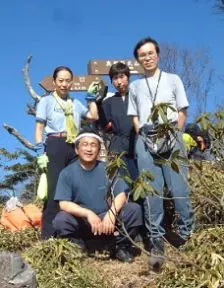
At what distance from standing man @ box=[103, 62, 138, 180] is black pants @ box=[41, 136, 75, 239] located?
1.40 ft

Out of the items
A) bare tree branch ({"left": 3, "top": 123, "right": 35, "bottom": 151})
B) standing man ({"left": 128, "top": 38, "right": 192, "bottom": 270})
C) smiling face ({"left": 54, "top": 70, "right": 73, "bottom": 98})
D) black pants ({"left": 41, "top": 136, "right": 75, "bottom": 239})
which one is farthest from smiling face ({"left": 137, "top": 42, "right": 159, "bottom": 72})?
bare tree branch ({"left": 3, "top": 123, "right": 35, "bottom": 151})

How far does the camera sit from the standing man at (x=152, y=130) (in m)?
4.23

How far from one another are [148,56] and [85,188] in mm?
1211

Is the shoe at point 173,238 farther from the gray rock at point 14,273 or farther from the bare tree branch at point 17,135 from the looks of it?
the bare tree branch at point 17,135

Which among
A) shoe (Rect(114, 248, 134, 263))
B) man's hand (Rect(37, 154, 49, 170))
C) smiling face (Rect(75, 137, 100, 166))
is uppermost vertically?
smiling face (Rect(75, 137, 100, 166))

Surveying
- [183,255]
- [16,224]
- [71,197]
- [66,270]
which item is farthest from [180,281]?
[16,224]

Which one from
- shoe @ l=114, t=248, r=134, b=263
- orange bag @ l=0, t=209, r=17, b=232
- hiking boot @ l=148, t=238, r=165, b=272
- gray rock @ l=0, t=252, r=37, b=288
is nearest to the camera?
gray rock @ l=0, t=252, r=37, b=288

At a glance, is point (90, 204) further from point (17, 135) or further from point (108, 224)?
point (17, 135)

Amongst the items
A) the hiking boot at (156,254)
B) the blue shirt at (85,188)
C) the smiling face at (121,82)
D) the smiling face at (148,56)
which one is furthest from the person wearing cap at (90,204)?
the smiling face at (148,56)

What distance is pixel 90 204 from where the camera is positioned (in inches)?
181

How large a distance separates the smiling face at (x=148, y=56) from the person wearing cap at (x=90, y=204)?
29.7 inches

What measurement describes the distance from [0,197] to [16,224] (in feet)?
15.1

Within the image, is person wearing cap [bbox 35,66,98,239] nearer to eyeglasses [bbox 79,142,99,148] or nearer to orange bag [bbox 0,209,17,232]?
eyeglasses [bbox 79,142,99,148]

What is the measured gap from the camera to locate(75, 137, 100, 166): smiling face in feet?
15.1
